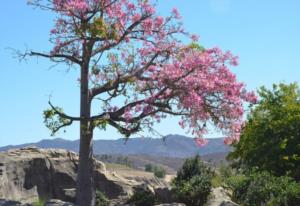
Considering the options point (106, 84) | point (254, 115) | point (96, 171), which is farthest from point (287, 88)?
point (106, 84)

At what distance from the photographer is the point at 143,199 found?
23.2 m

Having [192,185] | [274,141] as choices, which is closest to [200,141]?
[192,185]

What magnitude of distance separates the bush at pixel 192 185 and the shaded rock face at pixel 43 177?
3287mm

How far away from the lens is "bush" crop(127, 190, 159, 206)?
23.2m

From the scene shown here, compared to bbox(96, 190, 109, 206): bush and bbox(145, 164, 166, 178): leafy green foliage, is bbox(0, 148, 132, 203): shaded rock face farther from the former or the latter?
bbox(145, 164, 166, 178): leafy green foliage

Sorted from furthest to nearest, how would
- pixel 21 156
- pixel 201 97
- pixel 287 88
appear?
pixel 287 88
pixel 21 156
pixel 201 97

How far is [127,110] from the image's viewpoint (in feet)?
70.2

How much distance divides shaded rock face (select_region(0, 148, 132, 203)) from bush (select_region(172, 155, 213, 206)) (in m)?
3.29

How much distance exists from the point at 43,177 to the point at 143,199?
656 centimetres

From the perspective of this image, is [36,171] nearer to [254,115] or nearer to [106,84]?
[106,84]

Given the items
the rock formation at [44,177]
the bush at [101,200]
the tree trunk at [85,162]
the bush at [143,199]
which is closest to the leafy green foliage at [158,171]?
the rock formation at [44,177]

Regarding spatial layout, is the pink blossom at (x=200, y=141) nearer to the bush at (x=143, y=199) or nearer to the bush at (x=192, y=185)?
the bush at (x=192, y=185)

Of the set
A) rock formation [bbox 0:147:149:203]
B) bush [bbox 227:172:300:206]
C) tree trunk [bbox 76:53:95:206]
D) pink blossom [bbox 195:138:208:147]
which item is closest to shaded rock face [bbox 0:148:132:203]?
rock formation [bbox 0:147:149:203]

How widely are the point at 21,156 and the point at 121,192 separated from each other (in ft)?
17.4
